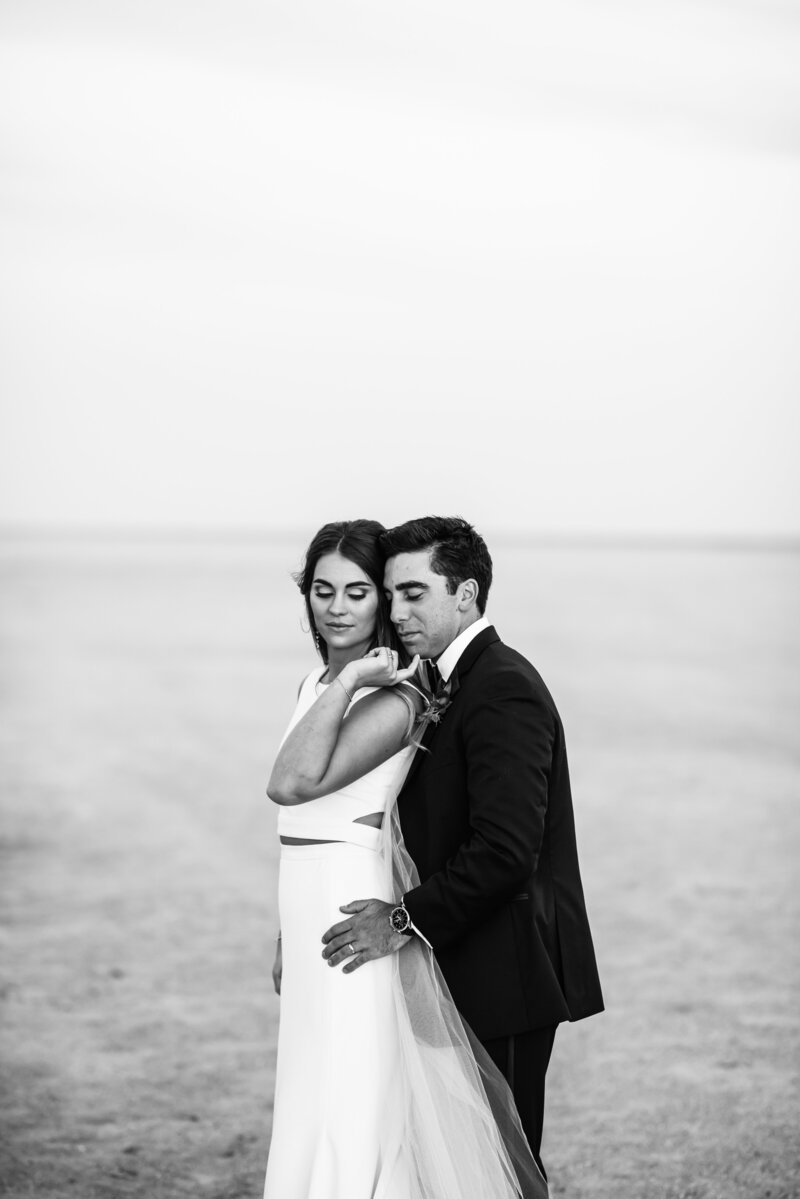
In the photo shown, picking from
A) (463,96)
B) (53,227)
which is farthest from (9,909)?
(463,96)

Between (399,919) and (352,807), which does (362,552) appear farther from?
(399,919)

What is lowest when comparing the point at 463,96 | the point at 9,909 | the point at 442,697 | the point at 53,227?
the point at 9,909

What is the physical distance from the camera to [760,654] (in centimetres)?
943

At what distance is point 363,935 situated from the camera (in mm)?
2377

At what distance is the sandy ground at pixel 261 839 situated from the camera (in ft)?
17.9

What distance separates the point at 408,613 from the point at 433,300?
552 cm

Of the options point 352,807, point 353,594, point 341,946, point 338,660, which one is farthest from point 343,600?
point 341,946

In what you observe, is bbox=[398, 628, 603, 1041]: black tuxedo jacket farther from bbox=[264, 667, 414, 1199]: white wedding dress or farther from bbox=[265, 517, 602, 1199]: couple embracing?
bbox=[264, 667, 414, 1199]: white wedding dress

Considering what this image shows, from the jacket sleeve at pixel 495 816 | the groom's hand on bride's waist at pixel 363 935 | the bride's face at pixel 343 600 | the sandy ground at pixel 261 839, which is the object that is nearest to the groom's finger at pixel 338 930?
the groom's hand on bride's waist at pixel 363 935

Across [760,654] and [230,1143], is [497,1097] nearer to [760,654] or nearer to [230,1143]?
[230,1143]

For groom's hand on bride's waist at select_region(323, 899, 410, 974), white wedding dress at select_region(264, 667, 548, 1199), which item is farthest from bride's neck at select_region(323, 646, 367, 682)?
groom's hand on bride's waist at select_region(323, 899, 410, 974)

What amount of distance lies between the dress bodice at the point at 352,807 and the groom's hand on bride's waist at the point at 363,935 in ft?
0.38

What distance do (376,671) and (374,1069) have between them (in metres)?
0.69

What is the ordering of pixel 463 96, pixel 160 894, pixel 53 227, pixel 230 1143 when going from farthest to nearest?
pixel 160 894, pixel 53 227, pixel 463 96, pixel 230 1143
